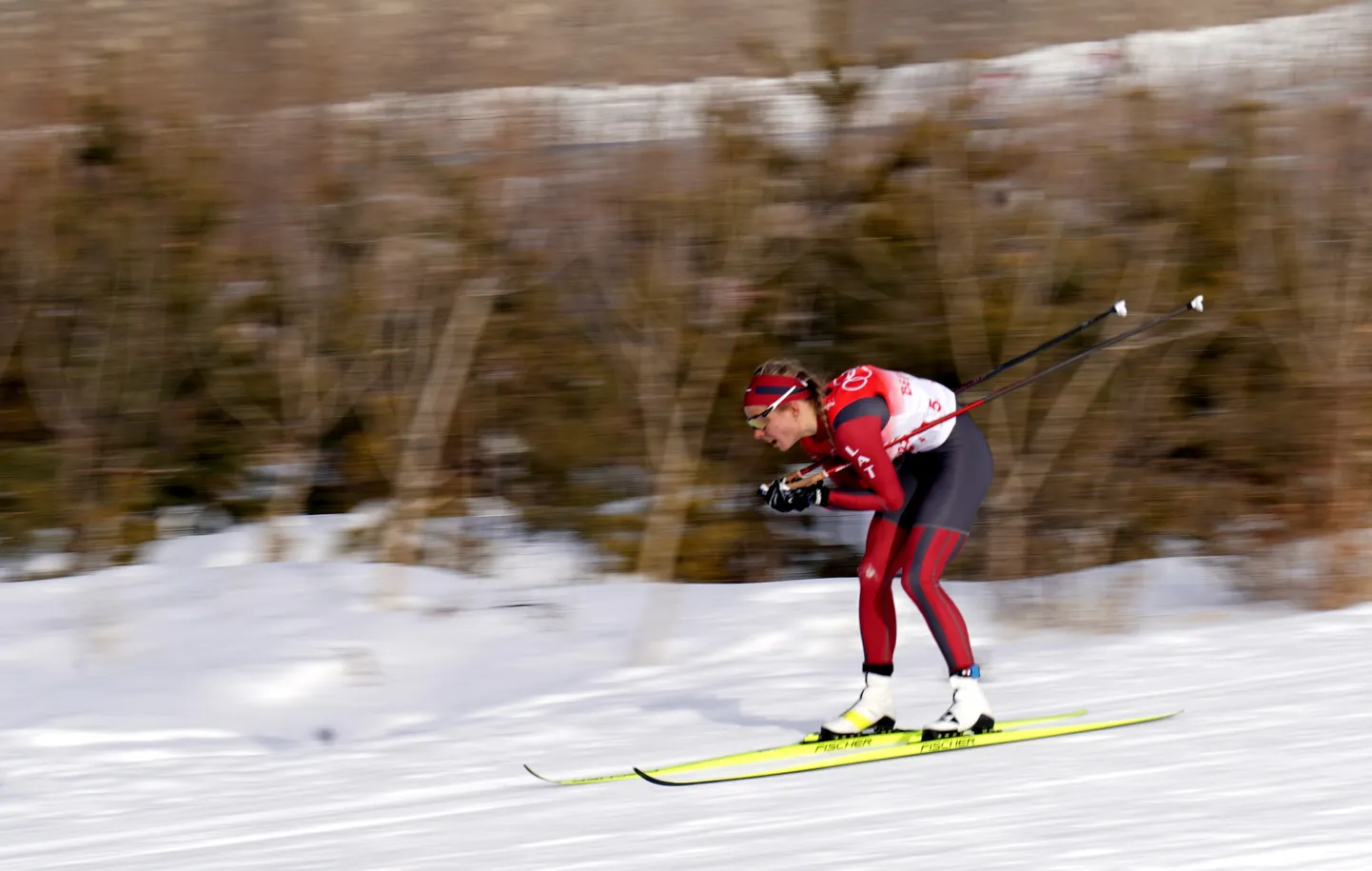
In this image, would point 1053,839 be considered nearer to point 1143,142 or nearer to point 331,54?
point 1143,142

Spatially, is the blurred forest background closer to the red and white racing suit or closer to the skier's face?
the red and white racing suit

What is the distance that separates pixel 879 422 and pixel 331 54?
4.53 meters

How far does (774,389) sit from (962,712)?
44.9 inches

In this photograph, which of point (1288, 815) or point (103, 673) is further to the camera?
point (103, 673)

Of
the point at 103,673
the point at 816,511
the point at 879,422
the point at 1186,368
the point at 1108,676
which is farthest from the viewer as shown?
the point at 816,511

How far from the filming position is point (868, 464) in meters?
4.57

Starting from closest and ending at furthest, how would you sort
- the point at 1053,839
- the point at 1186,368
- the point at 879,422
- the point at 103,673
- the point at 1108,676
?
1. the point at 1053,839
2. the point at 879,422
3. the point at 1108,676
4. the point at 103,673
5. the point at 1186,368

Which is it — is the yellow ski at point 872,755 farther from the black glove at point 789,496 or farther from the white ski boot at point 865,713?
the black glove at point 789,496

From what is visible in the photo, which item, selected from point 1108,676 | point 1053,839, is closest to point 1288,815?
point 1053,839

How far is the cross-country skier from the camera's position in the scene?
461 cm

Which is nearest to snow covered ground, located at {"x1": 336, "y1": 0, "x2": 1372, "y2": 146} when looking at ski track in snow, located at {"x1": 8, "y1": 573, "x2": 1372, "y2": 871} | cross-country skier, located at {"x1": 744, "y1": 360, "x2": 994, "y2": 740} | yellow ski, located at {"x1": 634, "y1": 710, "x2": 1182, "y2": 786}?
ski track in snow, located at {"x1": 8, "y1": 573, "x2": 1372, "y2": 871}

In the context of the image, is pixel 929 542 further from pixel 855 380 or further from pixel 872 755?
pixel 872 755

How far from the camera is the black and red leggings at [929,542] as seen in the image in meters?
4.76

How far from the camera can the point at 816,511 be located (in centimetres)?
836
